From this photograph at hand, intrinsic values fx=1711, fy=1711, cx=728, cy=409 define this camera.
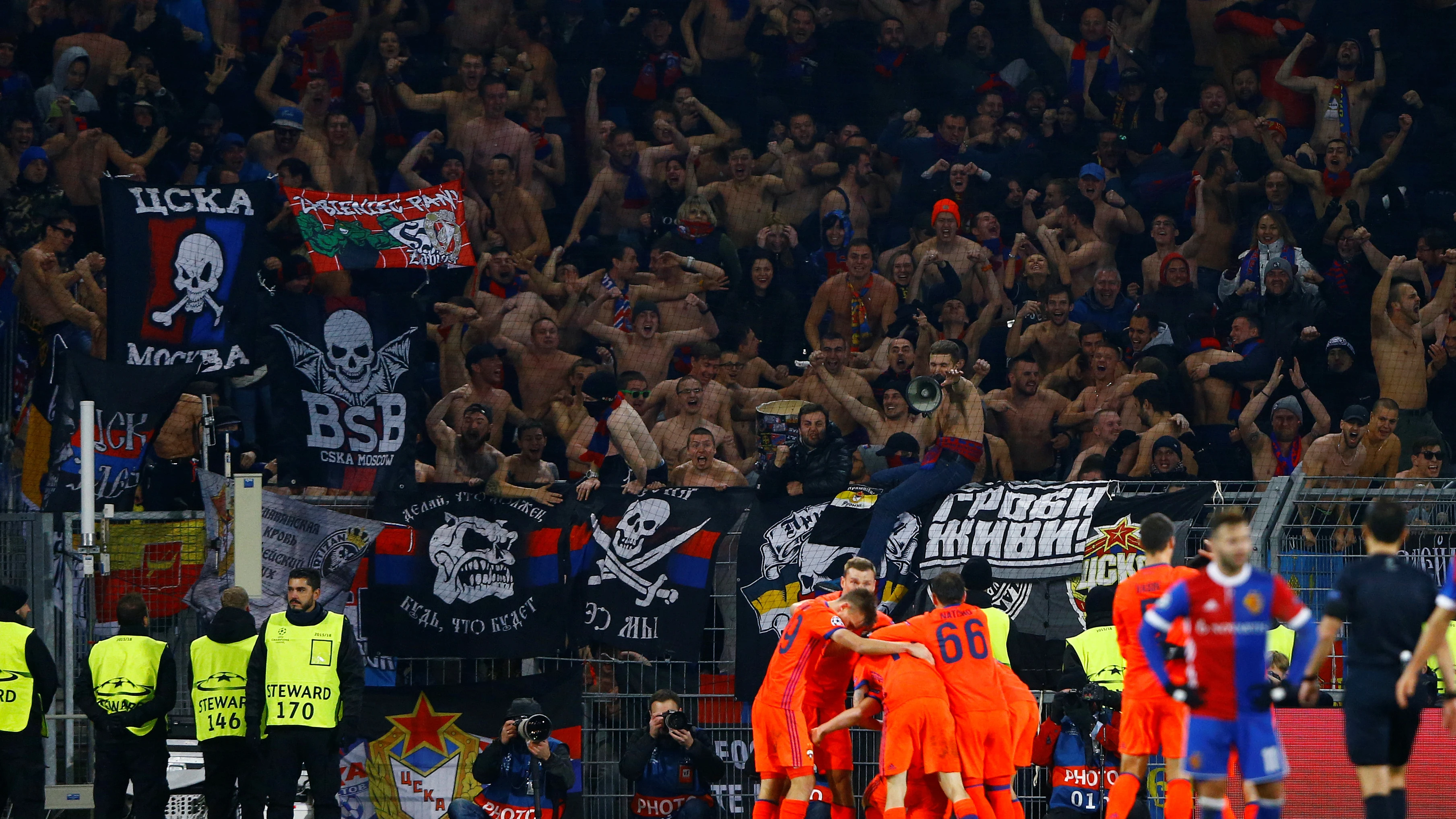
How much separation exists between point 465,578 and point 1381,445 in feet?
23.0

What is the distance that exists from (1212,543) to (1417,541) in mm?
4285

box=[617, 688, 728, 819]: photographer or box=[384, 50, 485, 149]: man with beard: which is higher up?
box=[384, 50, 485, 149]: man with beard

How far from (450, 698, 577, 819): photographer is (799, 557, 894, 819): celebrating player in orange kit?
1.75 meters

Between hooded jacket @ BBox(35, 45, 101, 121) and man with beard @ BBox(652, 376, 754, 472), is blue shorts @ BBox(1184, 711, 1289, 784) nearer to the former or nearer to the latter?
man with beard @ BBox(652, 376, 754, 472)

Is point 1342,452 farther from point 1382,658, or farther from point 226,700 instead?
point 226,700

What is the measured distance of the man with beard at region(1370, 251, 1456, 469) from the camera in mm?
14891

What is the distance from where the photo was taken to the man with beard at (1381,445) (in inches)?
513

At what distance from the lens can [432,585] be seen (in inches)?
480

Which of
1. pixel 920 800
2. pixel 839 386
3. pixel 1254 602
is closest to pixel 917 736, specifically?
pixel 920 800

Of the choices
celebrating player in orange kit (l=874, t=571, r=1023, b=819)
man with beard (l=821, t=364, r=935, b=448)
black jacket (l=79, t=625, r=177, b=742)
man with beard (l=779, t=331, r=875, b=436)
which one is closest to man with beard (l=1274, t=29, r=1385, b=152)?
man with beard (l=821, t=364, r=935, b=448)

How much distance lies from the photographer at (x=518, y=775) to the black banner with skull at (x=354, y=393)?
236 cm

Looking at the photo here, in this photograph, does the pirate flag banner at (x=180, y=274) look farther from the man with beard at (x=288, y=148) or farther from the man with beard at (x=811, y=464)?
the man with beard at (x=811, y=464)

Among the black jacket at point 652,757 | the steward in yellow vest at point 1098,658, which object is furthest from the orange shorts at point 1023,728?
the black jacket at point 652,757

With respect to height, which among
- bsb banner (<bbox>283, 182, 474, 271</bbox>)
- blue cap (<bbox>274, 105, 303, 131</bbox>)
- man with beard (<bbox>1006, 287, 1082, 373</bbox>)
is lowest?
man with beard (<bbox>1006, 287, 1082, 373</bbox>)
